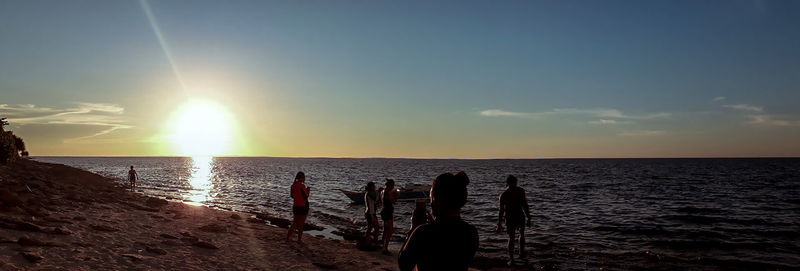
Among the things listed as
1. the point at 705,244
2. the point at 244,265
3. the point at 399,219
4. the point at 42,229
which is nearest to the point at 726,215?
the point at 705,244

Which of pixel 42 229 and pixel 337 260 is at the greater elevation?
pixel 42 229

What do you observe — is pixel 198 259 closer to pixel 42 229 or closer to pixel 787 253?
pixel 42 229

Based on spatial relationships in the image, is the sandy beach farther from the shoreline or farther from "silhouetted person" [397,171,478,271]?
"silhouetted person" [397,171,478,271]

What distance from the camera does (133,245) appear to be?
10242mm

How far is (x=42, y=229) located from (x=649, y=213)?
100 feet

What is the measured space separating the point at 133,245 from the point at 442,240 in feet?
33.2

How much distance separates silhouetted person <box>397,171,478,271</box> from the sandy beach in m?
7.59

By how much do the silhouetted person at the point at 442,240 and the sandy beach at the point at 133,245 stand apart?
7592 mm

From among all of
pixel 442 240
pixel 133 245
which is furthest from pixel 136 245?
pixel 442 240

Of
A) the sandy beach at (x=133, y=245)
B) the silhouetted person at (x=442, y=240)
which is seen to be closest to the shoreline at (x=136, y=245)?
the sandy beach at (x=133, y=245)

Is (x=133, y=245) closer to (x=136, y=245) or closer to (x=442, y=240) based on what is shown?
(x=136, y=245)

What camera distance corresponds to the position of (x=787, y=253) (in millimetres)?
15836

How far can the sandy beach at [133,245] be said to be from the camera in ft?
27.1

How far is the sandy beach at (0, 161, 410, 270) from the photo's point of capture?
27.1 ft
